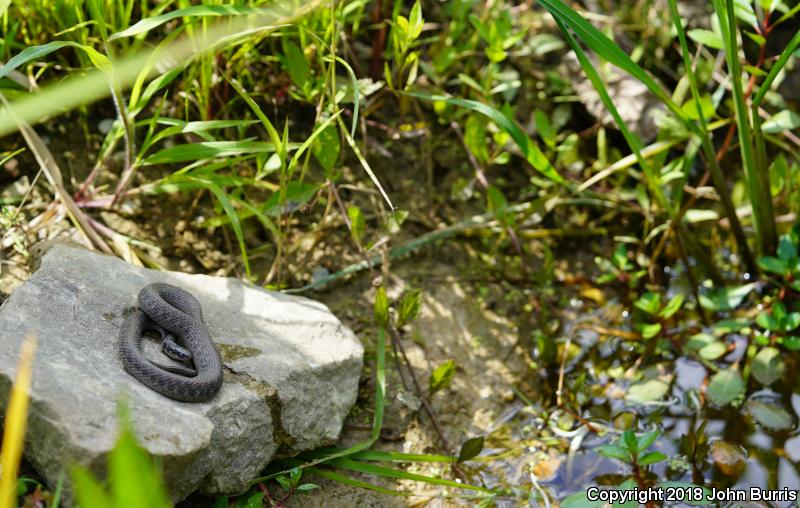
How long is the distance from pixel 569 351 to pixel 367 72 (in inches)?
90.3

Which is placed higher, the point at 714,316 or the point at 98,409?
the point at 98,409

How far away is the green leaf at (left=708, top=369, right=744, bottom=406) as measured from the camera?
4391 mm

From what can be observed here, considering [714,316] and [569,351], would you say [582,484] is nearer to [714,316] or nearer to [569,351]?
[569,351]

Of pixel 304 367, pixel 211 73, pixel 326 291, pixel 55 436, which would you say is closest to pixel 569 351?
pixel 326 291

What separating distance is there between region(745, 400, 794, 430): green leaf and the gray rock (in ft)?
7.37

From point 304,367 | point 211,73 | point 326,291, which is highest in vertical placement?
point 211,73

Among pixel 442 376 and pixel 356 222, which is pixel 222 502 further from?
pixel 356 222

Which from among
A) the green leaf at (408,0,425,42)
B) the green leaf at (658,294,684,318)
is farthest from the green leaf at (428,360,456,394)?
the green leaf at (408,0,425,42)

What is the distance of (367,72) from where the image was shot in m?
5.34

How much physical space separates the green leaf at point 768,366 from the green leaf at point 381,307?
2.17 metres

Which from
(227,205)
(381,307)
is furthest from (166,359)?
(381,307)

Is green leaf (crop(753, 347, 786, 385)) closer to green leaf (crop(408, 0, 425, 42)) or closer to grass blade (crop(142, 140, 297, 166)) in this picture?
green leaf (crop(408, 0, 425, 42))

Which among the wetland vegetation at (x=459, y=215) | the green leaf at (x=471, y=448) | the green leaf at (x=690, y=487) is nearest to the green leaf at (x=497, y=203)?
the wetland vegetation at (x=459, y=215)

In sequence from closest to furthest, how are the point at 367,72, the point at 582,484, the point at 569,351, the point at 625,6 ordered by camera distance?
the point at 582,484 → the point at 569,351 → the point at 367,72 → the point at 625,6
